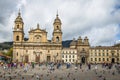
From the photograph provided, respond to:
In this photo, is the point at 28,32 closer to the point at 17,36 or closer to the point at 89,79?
the point at 17,36

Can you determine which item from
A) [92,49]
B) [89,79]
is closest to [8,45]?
[92,49]

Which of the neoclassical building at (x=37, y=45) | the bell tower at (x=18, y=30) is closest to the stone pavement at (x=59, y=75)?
the neoclassical building at (x=37, y=45)

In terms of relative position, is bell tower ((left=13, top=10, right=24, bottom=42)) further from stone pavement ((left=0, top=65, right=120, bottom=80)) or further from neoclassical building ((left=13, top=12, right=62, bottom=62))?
stone pavement ((left=0, top=65, right=120, bottom=80))

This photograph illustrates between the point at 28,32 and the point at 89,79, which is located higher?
the point at 28,32

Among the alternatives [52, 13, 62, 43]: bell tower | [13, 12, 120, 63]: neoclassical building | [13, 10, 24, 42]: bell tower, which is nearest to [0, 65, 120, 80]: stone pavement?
[13, 12, 120, 63]: neoclassical building

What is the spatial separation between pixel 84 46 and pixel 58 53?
17.2m

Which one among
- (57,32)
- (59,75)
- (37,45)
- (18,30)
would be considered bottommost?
(59,75)

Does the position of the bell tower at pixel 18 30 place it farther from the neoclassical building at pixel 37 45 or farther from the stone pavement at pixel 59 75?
the stone pavement at pixel 59 75

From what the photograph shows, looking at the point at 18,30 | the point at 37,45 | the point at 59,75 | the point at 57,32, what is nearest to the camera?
the point at 59,75

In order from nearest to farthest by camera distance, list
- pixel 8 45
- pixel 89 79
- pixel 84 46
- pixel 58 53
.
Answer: pixel 89 79
pixel 58 53
pixel 84 46
pixel 8 45

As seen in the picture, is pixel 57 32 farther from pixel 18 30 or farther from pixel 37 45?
pixel 18 30

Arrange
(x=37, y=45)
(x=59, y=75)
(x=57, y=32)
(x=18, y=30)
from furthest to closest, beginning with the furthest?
(x=57, y=32) → (x=37, y=45) → (x=18, y=30) → (x=59, y=75)

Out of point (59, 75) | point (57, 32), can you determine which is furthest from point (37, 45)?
point (59, 75)

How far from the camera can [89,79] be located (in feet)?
96.1
